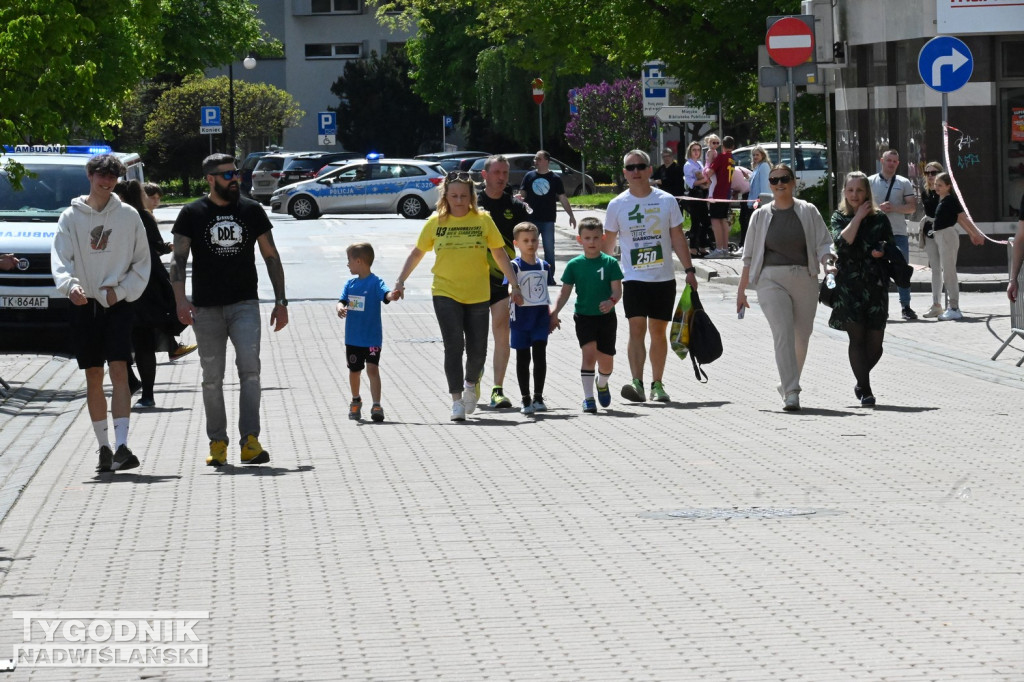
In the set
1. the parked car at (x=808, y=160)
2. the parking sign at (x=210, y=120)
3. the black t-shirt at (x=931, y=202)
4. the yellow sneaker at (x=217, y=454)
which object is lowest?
the yellow sneaker at (x=217, y=454)

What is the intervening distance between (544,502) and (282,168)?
47.3m

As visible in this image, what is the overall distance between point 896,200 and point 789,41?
4.27 metres

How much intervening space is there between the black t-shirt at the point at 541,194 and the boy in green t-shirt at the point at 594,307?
1199 cm

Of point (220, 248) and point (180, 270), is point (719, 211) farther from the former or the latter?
point (180, 270)

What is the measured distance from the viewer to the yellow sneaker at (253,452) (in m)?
10.2

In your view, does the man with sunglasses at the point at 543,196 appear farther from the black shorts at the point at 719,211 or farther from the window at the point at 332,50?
the window at the point at 332,50

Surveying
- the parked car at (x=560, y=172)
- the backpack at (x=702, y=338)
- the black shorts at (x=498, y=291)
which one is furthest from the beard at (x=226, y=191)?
the parked car at (x=560, y=172)

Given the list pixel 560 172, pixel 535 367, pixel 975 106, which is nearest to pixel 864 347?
pixel 535 367

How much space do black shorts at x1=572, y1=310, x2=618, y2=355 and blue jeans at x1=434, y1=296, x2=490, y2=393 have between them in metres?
0.72

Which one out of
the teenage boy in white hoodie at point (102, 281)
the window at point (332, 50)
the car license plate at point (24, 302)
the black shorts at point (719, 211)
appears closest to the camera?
the teenage boy in white hoodie at point (102, 281)

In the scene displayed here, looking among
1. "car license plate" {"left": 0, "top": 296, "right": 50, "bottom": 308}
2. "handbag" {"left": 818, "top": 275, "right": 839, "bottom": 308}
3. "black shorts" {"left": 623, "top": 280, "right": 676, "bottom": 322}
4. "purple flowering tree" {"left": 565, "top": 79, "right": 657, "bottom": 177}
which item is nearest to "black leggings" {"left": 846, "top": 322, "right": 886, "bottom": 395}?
"handbag" {"left": 818, "top": 275, "right": 839, "bottom": 308}

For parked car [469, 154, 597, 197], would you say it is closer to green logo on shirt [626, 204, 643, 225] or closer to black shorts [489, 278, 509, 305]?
green logo on shirt [626, 204, 643, 225]

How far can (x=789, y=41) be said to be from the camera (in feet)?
74.5

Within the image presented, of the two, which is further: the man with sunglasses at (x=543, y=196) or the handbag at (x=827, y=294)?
the man with sunglasses at (x=543, y=196)
